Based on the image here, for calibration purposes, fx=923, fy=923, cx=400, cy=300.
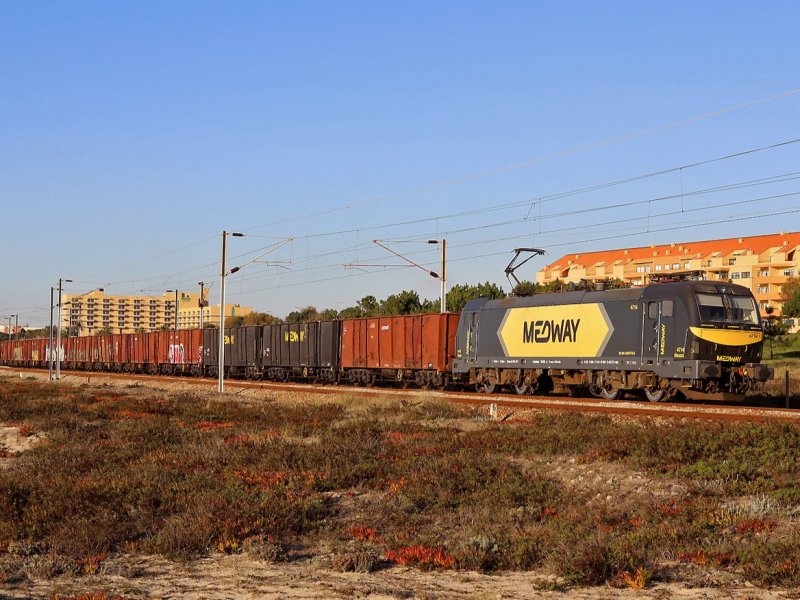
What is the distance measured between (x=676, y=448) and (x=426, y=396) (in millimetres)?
17341

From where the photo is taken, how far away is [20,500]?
1502 cm

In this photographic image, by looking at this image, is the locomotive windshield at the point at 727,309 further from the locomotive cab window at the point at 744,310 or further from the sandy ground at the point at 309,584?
the sandy ground at the point at 309,584

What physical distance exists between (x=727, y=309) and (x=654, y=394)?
3672 mm

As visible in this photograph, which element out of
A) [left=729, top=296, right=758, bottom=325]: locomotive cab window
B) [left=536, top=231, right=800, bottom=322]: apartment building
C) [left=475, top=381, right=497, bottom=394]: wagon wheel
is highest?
[left=536, top=231, right=800, bottom=322]: apartment building

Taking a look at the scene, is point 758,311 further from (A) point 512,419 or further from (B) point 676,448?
(B) point 676,448

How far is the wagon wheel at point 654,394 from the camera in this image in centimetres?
2931

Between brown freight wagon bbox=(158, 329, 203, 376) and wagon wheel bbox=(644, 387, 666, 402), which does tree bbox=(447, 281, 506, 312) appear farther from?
wagon wheel bbox=(644, 387, 666, 402)

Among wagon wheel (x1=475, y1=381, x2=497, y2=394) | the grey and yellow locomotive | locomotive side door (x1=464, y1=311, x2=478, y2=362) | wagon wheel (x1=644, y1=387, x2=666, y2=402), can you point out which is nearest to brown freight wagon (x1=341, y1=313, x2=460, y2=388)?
locomotive side door (x1=464, y1=311, x2=478, y2=362)

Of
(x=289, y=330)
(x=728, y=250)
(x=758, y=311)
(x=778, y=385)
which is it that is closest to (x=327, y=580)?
(x=758, y=311)

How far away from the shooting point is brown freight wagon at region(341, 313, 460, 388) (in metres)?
40.7

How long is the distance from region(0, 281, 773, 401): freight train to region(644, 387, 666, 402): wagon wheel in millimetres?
44

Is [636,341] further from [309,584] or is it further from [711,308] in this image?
[309,584]

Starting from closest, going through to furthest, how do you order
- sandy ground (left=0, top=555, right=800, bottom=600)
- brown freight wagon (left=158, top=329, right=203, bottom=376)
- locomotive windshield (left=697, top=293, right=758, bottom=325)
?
1. sandy ground (left=0, top=555, right=800, bottom=600)
2. locomotive windshield (left=697, top=293, right=758, bottom=325)
3. brown freight wagon (left=158, top=329, right=203, bottom=376)

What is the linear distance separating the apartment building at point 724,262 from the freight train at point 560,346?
81.4m
